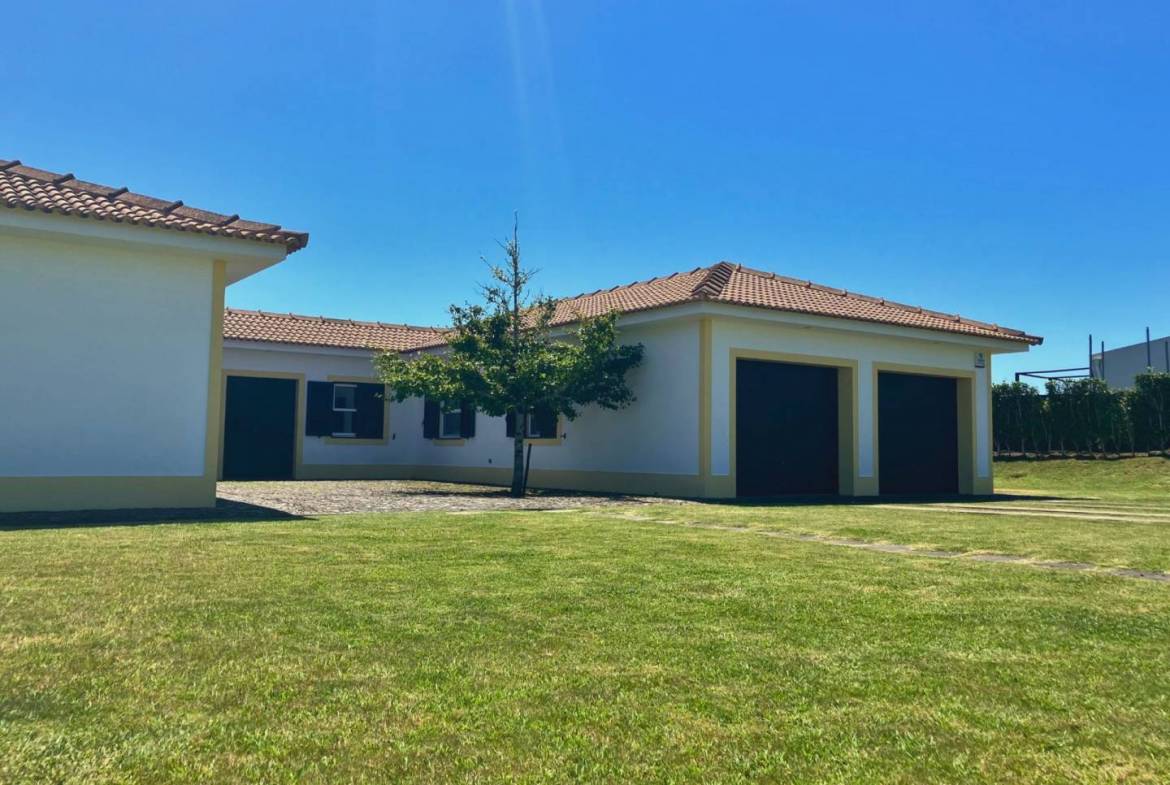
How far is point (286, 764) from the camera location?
2.59 meters

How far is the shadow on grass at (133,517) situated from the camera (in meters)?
9.08

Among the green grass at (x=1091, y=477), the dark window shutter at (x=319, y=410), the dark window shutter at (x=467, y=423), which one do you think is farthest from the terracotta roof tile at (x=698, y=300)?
the green grass at (x=1091, y=477)

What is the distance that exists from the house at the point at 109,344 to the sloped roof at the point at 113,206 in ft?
0.09

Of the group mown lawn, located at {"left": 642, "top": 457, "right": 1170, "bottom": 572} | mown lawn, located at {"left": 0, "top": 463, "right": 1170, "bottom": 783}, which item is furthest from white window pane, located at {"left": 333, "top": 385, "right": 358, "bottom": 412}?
mown lawn, located at {"left": 0, "top": 463, "right": 1170, "bottom": 783}

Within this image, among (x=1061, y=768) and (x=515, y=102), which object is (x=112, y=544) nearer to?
(x=1061, y=768)

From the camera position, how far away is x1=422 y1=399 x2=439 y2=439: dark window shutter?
22797mm

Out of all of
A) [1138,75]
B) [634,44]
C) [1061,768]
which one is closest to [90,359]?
[634,44]

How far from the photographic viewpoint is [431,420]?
74.9 feet

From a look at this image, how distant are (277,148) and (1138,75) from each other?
47.0 feet

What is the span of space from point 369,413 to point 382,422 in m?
0.44

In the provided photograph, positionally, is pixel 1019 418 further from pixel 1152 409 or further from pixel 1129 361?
pixel 1129 361

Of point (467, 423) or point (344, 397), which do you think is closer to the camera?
point (467, 423)

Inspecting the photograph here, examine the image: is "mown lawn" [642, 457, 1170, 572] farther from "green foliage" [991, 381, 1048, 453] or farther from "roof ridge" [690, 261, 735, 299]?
"green foliage" [991, 381, 1048, 453]

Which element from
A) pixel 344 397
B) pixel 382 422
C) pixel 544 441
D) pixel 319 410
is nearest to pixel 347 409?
pixel 344 397
